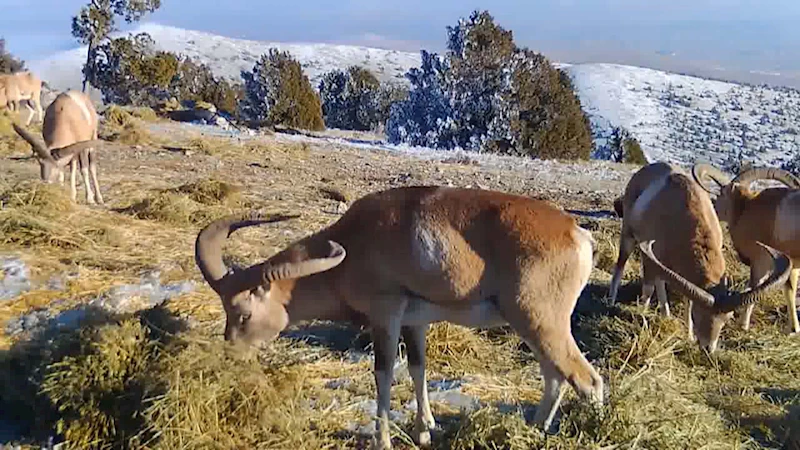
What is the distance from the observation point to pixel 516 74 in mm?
32344

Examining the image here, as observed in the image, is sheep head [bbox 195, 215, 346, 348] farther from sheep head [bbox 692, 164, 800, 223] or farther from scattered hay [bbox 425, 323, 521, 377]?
sheep head [bbox 692, 164, 800, 223]

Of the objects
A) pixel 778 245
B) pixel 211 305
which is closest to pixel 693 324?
pixel 778 245

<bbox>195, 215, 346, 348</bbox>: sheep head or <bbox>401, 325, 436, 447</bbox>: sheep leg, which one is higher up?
<bbox>195, 215, 346, 348</bbox>: sheep head

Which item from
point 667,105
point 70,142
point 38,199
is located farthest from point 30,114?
point 667,105

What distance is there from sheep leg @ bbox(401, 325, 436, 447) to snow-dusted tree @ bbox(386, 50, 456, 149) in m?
24.3

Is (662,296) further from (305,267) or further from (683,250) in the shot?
(305,267)

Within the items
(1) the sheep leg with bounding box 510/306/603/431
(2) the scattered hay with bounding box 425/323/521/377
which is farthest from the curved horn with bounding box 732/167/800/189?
(1) the sheep leg with bounding box 510/306/603/431

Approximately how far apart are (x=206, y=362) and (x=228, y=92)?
4975cm

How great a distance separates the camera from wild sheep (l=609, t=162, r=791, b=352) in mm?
8266

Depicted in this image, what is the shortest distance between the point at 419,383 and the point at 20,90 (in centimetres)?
2817

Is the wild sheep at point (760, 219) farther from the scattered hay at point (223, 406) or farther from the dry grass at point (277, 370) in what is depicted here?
the scattered hay at point (223, 406)

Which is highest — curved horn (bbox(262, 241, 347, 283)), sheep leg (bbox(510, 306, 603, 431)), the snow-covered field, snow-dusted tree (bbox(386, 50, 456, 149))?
curved horn (bbox(262, 241, 347, 283))

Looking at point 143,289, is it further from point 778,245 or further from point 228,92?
point 228,92

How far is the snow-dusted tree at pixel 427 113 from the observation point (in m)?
31.2
